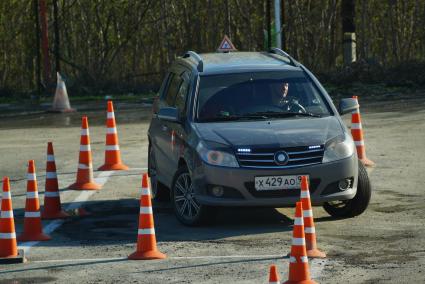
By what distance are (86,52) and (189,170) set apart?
22417mm

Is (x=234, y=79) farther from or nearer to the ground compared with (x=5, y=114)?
farther from the ground

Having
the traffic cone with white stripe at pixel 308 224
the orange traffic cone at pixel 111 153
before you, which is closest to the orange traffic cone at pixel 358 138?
the orange traffic cone at pixel 111 153

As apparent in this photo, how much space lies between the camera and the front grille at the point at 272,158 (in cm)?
1216

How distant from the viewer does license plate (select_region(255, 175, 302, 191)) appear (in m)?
12.1

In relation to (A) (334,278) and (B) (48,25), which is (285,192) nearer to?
(A) (334,278)

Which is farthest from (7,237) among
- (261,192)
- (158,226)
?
(261,192)

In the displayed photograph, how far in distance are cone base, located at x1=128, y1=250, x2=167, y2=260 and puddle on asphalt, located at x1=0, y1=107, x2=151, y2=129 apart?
43.6 ft

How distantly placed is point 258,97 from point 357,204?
156cm

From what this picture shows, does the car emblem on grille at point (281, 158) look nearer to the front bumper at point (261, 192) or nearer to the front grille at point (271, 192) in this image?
the front bumper at point (261, 192)

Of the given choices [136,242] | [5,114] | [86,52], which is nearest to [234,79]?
[136,242]

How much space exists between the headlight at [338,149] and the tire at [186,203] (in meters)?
1.26

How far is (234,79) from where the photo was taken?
1349cm

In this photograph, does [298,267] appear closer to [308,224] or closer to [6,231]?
[308,224]

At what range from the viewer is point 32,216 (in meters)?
12.0
